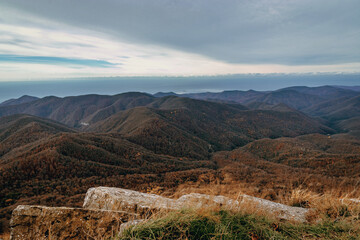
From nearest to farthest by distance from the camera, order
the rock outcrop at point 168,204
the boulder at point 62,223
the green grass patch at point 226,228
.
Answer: the green grass patch at point 226,228
the boulder at point 62,223
the rock outcrop at point 168,204

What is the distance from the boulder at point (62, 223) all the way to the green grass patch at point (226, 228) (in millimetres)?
768

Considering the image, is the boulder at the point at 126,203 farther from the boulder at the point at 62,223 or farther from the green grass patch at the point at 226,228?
the green grass patch at the point at 226,228

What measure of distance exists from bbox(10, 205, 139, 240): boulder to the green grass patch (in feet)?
2.52

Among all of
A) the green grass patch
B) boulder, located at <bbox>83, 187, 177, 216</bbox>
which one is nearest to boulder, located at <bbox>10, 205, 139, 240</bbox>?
boulder, located at <bbox>83, 187, 177, 216</bbox>

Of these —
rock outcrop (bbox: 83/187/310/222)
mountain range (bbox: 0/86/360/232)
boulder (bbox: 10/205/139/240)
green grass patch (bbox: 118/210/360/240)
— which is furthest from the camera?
mountain range (bbox: 0/86/360/232)

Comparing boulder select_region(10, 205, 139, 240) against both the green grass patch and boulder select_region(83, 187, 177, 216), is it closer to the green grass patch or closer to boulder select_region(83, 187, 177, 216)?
boulder select_region(83, 187, 177, 216)

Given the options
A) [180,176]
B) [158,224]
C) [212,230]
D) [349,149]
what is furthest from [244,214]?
[349,149]

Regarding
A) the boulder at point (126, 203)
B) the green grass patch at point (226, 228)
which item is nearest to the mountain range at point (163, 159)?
the green grass patch at point (226, 228)

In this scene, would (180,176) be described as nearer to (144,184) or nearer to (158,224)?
(144,184)

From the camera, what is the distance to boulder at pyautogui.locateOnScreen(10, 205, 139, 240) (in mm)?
2920

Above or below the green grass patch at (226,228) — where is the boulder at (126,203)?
below

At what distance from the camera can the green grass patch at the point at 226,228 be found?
8.26ft

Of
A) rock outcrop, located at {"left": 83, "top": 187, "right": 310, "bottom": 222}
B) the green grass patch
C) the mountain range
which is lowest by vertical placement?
the mountain range

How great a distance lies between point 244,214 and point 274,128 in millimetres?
103567
